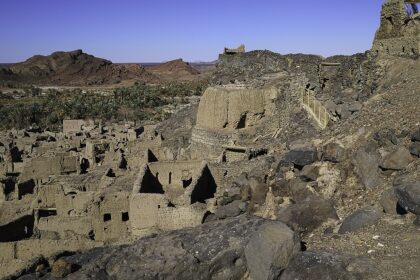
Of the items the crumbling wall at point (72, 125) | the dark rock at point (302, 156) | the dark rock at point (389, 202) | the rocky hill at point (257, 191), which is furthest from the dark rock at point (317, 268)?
the crumbling wall at point (72, 125)

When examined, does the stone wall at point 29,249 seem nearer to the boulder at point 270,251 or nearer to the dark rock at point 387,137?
the boulder at point 270,251

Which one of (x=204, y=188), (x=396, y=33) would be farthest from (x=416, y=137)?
(x=396, y=33)

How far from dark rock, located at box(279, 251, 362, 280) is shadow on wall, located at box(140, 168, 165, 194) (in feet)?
25.5

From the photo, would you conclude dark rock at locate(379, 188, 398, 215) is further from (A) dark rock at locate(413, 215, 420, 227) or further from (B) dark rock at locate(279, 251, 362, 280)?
(B) dark rock at locate(279, 251, 362, 280)

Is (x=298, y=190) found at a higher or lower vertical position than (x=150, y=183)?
higher

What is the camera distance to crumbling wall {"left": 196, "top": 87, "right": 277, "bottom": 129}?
21277mm

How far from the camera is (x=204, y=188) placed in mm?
15352

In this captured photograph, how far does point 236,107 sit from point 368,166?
1095cm

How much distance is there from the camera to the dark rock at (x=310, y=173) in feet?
39.0

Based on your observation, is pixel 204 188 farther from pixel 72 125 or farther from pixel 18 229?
pixel 72 125

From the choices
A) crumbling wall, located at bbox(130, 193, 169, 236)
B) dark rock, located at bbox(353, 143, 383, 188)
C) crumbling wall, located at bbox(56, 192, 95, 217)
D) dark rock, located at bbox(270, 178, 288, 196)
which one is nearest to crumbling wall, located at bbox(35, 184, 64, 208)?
crumbling wall, located at bbox(56, 192, 95, 217)

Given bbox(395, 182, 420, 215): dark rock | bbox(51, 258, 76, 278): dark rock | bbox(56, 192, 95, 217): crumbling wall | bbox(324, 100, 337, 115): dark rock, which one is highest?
bbox(324, 100, 337, 115): dark rock

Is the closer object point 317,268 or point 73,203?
point 317,268

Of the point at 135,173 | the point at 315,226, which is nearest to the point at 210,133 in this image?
the point at 135,173
